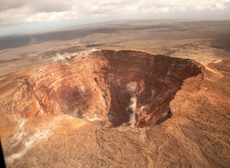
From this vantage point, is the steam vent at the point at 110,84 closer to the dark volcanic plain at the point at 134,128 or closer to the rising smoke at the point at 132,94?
the rising smoke at the point at 132,94

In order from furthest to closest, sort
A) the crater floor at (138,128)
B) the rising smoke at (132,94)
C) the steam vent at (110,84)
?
the rising smoke at (132,94), the steam vent at (110,84), the crater floor at (138,128)

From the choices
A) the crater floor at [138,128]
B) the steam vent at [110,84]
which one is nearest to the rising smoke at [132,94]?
the steam vent at [110,84]

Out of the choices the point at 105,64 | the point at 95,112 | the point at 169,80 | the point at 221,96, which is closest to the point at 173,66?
the point at 169,80

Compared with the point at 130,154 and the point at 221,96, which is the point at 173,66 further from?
the point at 130,154

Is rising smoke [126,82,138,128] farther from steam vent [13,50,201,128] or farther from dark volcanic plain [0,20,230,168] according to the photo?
dark volcanic plain [0,20,230,168]

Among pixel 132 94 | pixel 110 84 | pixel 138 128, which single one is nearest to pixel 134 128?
pixel 138 128

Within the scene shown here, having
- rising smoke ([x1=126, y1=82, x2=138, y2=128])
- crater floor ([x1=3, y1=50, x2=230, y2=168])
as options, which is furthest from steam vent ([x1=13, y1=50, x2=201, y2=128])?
crater floor ([x1=3, y1=50, x2=230, y2=168])

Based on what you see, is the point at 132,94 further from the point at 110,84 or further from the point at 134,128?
the point at 134,128

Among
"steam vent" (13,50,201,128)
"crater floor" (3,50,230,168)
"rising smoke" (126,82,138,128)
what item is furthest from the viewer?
"rising smoke" (126,82,138,128)
